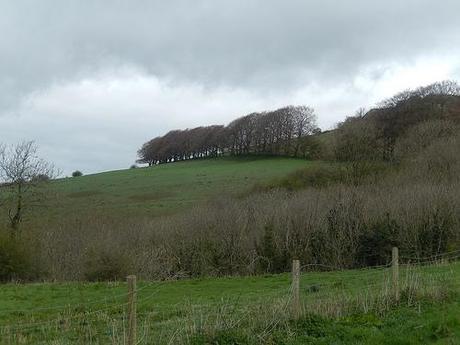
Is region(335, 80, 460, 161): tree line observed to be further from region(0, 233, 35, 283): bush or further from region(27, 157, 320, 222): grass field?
region(0, 233, 35, 283): bush

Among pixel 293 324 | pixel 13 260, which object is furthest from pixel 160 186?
pixel 293 324

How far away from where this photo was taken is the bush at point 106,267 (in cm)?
3112

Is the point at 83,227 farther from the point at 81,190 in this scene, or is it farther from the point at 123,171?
the point at 123,171

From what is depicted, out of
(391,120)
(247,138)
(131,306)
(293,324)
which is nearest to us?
(131,306)

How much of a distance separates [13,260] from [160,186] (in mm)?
42682

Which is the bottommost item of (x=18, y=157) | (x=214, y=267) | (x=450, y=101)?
(x=214, y=267)

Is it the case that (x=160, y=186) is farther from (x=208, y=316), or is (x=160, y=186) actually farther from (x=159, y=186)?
(x=208, y=316)

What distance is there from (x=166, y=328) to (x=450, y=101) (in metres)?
69.3

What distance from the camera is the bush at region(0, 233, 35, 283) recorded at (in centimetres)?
3200

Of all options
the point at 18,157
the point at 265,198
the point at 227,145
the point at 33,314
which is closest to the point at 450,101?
the point at 265,198

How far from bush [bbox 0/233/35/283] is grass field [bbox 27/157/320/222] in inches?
579

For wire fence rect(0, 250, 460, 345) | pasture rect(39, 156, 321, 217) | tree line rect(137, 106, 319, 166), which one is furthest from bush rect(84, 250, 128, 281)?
tree line rect(137, 106, 319, 166)

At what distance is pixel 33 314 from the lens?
693 inches

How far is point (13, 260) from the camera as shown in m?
32.3
